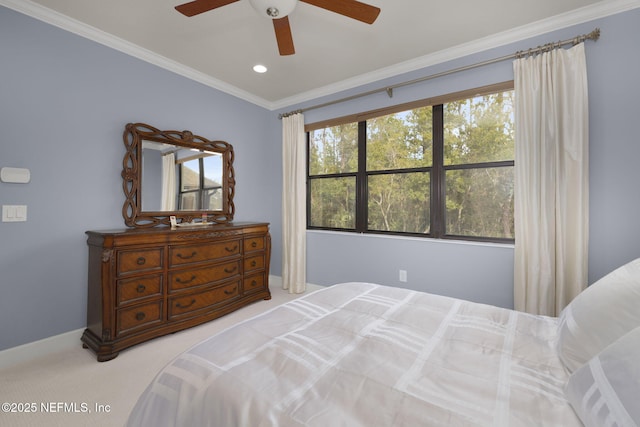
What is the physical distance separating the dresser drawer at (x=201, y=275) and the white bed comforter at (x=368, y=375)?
5.26 feet

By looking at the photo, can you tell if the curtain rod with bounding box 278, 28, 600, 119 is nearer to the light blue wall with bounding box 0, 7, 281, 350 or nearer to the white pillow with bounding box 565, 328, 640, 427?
the light blue wall with bounding box 0, 7, 281, 350

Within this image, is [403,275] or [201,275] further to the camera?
[403,275]

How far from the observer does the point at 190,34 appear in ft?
8.23

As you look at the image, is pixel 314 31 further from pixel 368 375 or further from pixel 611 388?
pixel 611 388

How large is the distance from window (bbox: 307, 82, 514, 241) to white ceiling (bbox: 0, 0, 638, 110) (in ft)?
1.69

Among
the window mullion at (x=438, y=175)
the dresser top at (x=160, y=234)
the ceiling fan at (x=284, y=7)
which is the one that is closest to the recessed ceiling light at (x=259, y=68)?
the ceiling fan at (x=284, y=7)

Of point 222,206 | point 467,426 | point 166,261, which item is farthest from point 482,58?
point 166,261

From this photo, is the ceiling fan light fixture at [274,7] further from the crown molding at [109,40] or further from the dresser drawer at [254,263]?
the dresser drawer at [254,263]

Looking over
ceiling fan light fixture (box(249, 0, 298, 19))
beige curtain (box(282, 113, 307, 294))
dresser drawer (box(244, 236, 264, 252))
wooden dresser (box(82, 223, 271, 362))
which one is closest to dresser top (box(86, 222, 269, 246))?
wooden dresser (box(82, 223, 271, 362))

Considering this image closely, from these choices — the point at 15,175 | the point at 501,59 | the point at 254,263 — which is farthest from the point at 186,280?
the point at 501,59

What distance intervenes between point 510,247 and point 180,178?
3.49m

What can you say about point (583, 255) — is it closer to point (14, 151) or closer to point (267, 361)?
point (267, 361)

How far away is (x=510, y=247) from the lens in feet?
8.14

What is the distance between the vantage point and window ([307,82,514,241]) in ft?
8.75
